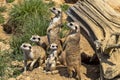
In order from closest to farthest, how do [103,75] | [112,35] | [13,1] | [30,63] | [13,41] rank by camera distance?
[103,75] → [112,35] → [30,63] → [13,41] → [13,1]

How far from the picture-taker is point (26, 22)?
1155cm

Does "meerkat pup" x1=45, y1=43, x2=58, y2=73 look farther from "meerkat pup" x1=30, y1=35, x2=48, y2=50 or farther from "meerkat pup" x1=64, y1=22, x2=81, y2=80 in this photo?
"meerkat pup" x1=30, y1=35, x2=48, y2=50

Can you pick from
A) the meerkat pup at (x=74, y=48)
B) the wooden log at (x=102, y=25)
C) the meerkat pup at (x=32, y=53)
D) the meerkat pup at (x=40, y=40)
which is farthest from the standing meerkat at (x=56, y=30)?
the meerkat pup at (x=74, y=48)

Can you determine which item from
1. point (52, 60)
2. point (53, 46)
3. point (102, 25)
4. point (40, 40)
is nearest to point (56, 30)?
point (40, 40)

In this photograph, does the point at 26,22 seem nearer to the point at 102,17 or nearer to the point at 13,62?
the point at 13,62

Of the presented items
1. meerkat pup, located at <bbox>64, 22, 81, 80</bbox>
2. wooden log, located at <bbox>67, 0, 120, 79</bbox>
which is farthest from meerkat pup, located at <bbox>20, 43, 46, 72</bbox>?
wooden log, located at <bbox>67, 0, 120, 79</bbox>

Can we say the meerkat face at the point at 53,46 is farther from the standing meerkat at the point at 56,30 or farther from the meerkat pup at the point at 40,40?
the meerkat pup at the point at 40,40

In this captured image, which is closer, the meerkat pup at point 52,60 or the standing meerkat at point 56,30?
the meerkat pup at point 52,60

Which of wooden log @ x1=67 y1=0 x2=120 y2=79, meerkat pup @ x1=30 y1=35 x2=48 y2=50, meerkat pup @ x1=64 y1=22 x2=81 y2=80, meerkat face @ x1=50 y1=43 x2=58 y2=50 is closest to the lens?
wooden log @ x1=67 y1=0 x2=120 y2=79

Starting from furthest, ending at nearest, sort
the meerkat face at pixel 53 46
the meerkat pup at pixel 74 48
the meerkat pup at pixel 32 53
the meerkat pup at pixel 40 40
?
the meerkat pup at pixel 40 40, the meerkat pup at pixel 32 53, the meerkat face at pixel 53 46, the meerkat pup at pixel 74 48

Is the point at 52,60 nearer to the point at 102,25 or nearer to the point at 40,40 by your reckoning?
the point at 40,40

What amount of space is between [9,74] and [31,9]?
3200 mm

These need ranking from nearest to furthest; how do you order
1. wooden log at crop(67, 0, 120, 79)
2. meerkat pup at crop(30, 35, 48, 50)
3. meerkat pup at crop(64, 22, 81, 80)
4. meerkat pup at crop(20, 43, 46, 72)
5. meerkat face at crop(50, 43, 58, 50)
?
wooden log at crop(67, 0, 120, 79)
meerkat pup at crop(64, 22, 81, 80)
meerkat face at crop(50, 43, 58, 50)
meerkat pup at crop(20, 43, 46, 72)
meerkat pup at crop(30, 35, 48, 50)

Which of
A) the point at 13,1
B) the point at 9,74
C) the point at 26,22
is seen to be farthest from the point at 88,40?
the point at 13,1
